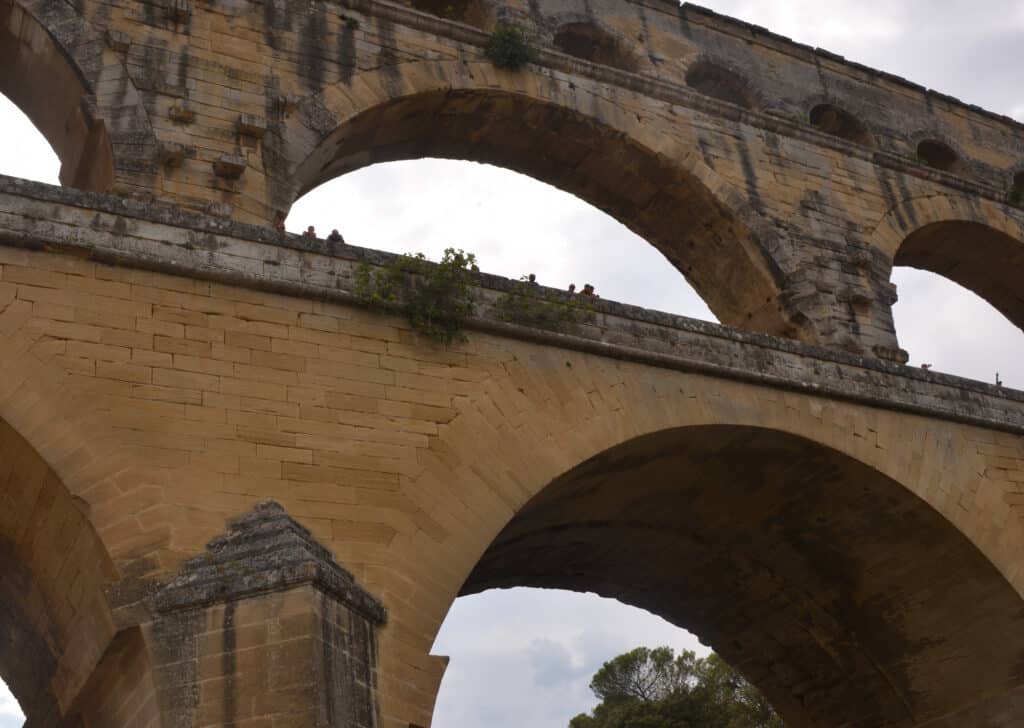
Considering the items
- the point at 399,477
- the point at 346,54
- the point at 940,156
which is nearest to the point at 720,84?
the point at 940,156

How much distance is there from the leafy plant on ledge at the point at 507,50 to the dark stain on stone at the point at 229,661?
309 inches

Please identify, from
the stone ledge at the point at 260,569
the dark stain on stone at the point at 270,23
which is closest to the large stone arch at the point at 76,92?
the dark stain on stone at the point at 270,23

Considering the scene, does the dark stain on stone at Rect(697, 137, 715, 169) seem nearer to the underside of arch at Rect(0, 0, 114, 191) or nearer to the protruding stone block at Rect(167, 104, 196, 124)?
the protruding stone block at Rect(167, 104, 196, 124)

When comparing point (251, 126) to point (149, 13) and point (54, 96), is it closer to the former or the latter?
point (149, 13)

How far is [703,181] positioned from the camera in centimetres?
1325

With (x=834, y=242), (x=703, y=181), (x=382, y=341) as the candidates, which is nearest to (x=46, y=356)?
(x=382, y=341)

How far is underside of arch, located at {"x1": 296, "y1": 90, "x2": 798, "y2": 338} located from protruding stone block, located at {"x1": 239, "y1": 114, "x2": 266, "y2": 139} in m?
1.40

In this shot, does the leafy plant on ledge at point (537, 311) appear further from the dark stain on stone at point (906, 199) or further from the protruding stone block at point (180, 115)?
the dark stain on stone at point (906, 199)

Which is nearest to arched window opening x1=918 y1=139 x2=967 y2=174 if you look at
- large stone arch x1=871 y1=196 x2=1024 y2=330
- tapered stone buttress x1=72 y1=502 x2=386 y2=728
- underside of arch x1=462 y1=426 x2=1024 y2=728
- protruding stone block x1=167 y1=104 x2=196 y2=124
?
large stone arch x1=871 y1=196 x2=1024 y2=330

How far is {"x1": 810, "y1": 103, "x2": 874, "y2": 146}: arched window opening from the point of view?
51.8 feet

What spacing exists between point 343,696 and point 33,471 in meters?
2.18

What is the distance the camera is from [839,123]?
16.0m

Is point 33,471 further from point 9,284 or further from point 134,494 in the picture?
point 9,284

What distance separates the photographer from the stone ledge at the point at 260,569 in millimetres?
6398
